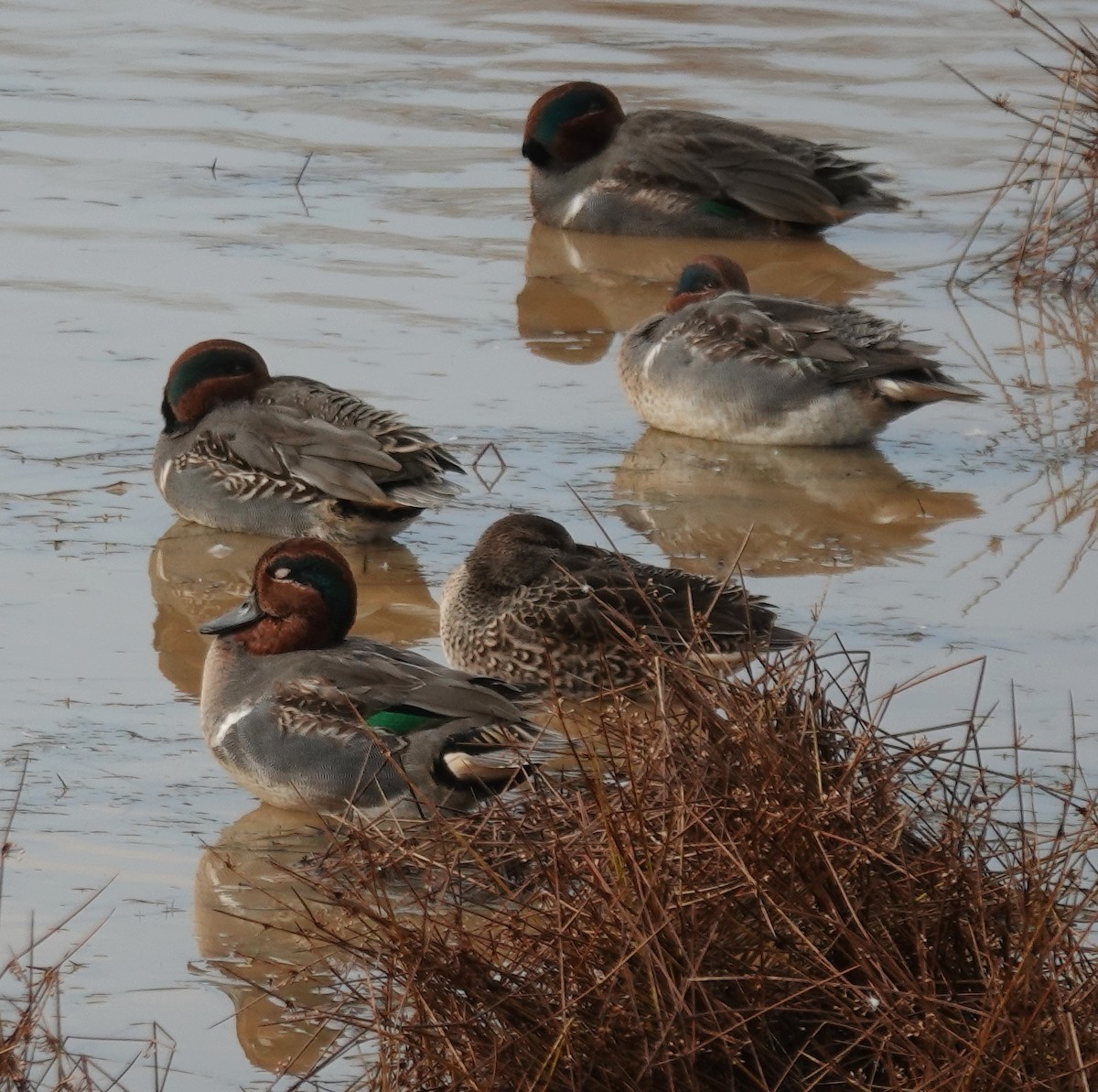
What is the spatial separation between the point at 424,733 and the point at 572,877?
1.88m

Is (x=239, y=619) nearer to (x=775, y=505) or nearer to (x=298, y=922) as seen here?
(x=298, y=922)

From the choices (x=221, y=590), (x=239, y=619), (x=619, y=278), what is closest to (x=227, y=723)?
(x=239, y=619)

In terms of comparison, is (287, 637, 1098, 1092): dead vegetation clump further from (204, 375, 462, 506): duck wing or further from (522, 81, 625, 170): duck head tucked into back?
(522, 81, 625, 170): duck head tucked into back

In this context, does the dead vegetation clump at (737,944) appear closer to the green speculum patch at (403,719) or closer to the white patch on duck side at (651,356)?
the green speculum patch at (403,719)

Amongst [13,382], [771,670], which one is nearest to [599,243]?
[13,382]

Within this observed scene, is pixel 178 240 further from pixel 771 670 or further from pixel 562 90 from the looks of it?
pixel 771 670

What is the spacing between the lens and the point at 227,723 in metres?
5.96

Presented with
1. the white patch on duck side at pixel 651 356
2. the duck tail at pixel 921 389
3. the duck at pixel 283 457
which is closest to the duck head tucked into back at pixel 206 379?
the duck at pixel 283 457

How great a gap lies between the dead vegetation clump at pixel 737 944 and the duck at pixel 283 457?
4.12 meters

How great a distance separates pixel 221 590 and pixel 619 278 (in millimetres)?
4732

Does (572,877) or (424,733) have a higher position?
(572,877)

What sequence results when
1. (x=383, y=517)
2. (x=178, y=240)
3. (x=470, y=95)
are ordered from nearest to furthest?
(x=383, y=517), (x=178, y=240), (x=470, y=95)

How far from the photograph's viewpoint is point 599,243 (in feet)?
41.4

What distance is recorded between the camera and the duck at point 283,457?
7918 millimetres
